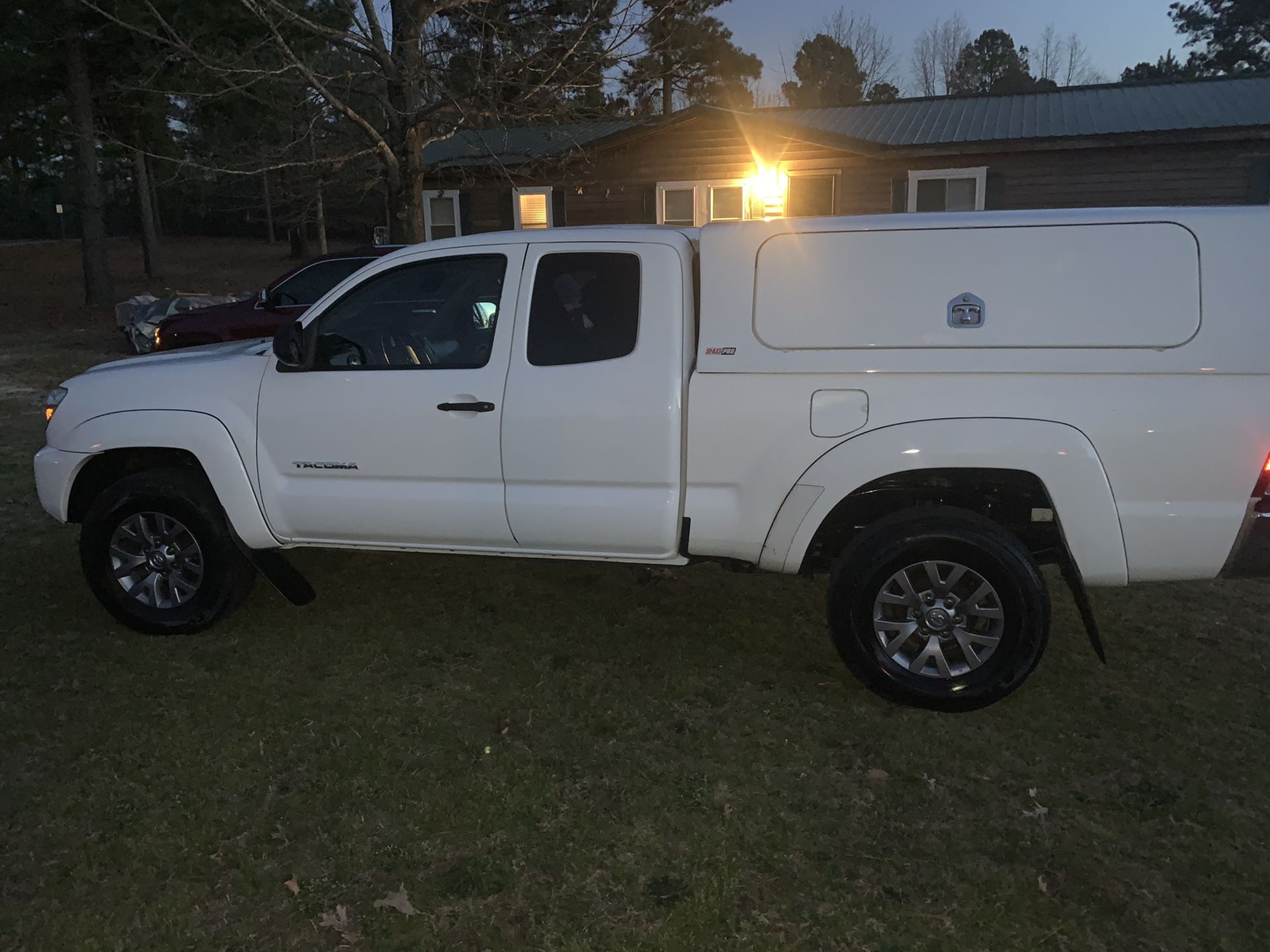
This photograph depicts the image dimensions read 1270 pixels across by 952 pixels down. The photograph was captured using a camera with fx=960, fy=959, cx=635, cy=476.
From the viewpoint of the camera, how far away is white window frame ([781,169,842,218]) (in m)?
18.7

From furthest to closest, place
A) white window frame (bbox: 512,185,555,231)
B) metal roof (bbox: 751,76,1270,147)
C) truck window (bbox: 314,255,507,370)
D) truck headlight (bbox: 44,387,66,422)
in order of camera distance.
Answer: white window frame (bbox: 512,185,555,231)
metal roof (bbox: 751,76,1270,147)
truck headlight (bbox: 44,387,66,422)
truck window (bbox: 314,255,507,370)

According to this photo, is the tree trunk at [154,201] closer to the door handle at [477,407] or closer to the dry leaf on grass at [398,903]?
the door handle at [477,407]

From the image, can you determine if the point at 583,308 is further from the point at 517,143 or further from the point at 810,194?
the point at 517,143

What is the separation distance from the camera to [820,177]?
61.9 ft

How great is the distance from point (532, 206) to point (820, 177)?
6251 millimetres

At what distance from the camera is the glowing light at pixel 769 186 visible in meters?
18.9

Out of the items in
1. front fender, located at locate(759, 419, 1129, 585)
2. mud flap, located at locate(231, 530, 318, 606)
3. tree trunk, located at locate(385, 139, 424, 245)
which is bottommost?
mud flap, located at locate(231, 530, 318, 606)

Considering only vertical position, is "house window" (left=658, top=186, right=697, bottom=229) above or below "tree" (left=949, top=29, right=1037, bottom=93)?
below

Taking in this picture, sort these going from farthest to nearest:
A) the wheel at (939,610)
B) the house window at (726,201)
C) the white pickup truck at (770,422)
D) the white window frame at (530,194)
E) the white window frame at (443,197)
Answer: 1. the white window frame at (443,197)
2. the white window frame at (530,194)
3. the house window at (726,201)
4. the wheel at (939,610)
5. the white pickup truck at (770,422)

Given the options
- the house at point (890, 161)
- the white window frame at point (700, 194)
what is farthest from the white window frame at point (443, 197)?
the white window frame at point (700, 194)

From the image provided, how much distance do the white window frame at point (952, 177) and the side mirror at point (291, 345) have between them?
15.6m

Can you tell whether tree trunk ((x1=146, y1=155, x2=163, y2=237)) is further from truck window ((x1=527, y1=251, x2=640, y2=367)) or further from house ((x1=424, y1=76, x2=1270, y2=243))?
truck window ((x1=527, y1=251, x2=640, y2=367))

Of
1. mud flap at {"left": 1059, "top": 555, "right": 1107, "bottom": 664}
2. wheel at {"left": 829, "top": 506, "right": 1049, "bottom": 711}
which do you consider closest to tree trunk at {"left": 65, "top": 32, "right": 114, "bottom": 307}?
wheel at {"left": 829, "top": 506, "right": 1049, "bottom": 711}

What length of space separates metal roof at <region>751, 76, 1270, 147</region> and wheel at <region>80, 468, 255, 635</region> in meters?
15.9
